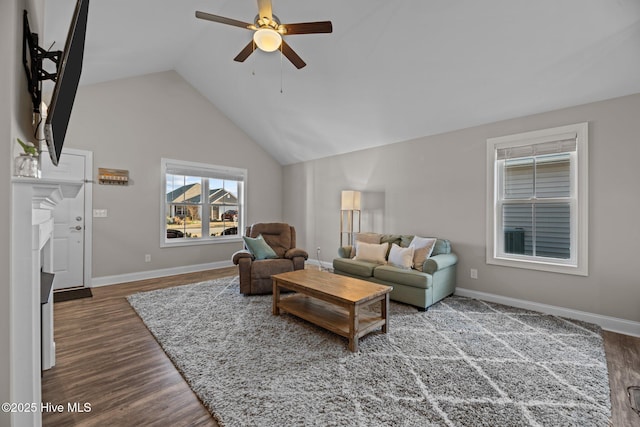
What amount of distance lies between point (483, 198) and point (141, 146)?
534 cm

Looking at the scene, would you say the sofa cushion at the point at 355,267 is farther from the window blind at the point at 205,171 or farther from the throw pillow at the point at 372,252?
the window blind at the point at 205,171

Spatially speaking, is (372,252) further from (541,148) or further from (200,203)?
(200,203)

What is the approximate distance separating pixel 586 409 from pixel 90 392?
10.1ft

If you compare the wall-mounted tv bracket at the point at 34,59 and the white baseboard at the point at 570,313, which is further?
the white baseboard at the point at 570,313

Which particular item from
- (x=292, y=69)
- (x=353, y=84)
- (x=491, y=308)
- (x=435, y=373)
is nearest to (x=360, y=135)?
(x=353, y=84)

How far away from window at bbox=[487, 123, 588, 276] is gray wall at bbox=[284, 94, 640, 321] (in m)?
0.09

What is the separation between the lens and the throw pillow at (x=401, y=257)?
3496 mm

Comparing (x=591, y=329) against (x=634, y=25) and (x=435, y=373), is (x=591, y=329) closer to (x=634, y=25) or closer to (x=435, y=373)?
(x=435, y=373)

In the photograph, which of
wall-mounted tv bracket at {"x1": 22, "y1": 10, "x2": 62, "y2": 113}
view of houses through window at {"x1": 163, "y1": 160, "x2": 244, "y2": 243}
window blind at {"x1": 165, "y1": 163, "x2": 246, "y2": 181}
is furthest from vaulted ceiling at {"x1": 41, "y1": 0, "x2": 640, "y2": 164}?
view of houses through window at {"x1": 163, "y1": 160, "x2": 244, "y2": 243}

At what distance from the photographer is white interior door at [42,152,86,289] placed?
394 centimetres

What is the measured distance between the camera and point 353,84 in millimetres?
3738

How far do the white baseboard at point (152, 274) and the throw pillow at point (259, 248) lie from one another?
1860mm

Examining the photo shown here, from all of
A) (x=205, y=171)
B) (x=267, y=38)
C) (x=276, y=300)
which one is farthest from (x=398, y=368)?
(x=205, y=171)

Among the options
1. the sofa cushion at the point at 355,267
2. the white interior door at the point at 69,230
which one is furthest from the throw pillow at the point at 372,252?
the white interior door at the point at 69,230
